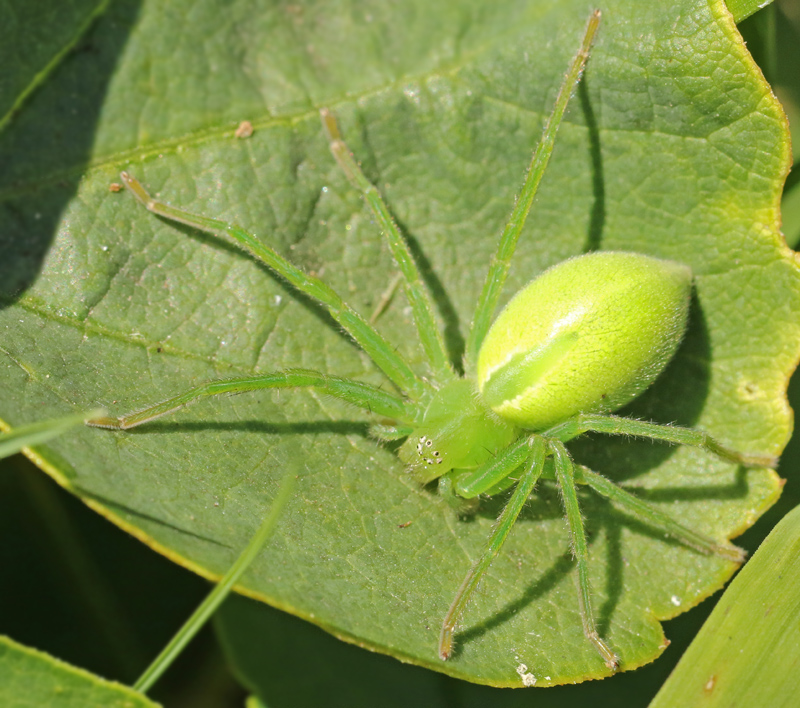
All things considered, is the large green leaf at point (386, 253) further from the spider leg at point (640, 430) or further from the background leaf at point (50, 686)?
the background leaf at point (50, 686)

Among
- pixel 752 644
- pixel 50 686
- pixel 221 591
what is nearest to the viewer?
pixel 50 686

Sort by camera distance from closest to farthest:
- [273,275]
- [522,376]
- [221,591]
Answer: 1. [221,591]
2. [522,376]
3. [273,275]

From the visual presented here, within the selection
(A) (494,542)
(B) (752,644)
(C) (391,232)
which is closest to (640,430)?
(A) (494,542)

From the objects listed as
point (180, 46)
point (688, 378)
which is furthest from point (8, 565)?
point (688, 378)

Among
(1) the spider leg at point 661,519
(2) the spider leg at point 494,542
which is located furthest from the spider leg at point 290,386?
(1) the spider leg at point 661,519

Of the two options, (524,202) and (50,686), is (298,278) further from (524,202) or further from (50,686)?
(50,686)

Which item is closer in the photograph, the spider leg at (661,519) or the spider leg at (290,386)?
the spider leg at (290,386)

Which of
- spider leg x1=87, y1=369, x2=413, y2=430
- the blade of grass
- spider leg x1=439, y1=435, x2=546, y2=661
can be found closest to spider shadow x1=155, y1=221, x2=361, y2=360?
spider leg x1=87, y1=369, x2=413, y2=430
